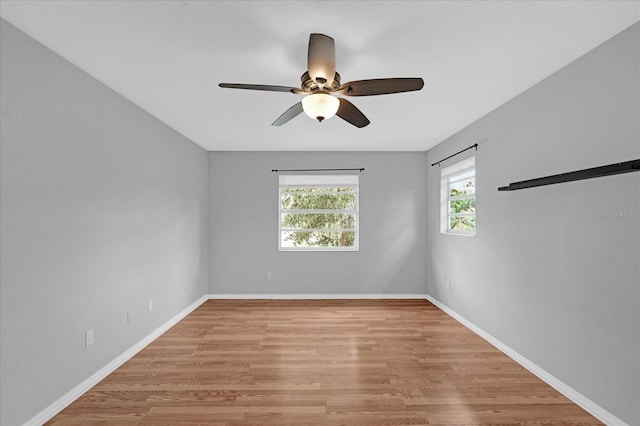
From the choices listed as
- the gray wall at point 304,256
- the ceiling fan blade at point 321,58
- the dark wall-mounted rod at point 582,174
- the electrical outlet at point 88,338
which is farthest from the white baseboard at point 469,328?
the ceiling fan blade at point 321,58

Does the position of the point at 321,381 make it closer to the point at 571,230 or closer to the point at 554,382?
the point at 554,382

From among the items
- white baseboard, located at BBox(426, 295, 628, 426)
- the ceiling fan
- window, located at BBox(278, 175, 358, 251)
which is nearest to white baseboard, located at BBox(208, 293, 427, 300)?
window, located at BBox(278, 175, 358, 251)

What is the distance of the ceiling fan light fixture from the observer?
2.16 m

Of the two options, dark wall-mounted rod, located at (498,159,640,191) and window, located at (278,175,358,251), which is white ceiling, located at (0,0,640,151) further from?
window, located at (278,175,358,251)

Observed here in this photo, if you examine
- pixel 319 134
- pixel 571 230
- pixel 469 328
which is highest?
pixel 319 134

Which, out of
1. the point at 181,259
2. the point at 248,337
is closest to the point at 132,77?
the point at 181,259

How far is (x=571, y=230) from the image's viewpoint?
2436 millimetres

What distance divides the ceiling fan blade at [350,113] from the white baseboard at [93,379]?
107 inches

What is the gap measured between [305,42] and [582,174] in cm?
196

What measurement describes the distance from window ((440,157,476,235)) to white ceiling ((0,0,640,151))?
1.13 meters

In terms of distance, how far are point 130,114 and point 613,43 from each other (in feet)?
12.3

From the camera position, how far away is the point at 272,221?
5.35 m

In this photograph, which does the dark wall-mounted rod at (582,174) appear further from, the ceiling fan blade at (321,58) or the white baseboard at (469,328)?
the ceiling fan blade at (321,58)

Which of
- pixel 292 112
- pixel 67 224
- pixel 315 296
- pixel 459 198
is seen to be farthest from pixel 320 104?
pixel 315 296
